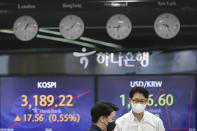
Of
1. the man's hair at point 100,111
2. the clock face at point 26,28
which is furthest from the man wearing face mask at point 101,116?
the clock face at point 26,28

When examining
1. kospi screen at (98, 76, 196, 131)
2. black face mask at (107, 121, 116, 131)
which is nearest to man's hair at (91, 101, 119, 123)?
black face mask at (107, 121, 116, 131)

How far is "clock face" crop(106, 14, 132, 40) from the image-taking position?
17.6 feet

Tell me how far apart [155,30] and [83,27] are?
958 millimetres

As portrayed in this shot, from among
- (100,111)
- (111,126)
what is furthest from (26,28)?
(100,111)

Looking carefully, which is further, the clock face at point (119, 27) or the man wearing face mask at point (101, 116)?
the clock face at point (119, 27)

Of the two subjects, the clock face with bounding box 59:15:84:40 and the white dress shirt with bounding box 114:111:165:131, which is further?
the clock face with bounding box 59:15:84:40

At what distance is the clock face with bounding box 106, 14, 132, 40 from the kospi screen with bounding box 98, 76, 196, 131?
22.5 inches

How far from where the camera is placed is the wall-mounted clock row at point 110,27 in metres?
5.33

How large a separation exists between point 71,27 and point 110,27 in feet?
1.72

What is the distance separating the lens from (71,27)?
5.46 metres

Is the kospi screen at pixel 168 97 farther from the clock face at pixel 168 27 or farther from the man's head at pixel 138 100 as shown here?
the man's head at pixel 138 100

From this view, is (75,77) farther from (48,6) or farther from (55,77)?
(48,6)

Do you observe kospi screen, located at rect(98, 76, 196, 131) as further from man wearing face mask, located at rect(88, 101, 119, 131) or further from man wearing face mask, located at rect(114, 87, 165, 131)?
man wearing face mask, located at rect(88, 101, 119, 131)

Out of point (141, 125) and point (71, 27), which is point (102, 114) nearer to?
point (141, 125)
